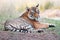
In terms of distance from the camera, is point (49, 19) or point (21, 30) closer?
point (21, 30)

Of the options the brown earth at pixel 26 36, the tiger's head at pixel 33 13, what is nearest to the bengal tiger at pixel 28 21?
the tiger's head at pixel 33 13

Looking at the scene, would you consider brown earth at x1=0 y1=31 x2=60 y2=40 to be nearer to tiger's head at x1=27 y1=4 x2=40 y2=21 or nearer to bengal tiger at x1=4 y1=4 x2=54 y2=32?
bengal tiger at x1=4 y1=4 x2=54 y2=32

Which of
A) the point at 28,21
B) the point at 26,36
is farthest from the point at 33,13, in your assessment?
the point at 26,36

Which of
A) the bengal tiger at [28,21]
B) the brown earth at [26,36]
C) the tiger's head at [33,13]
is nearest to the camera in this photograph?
the brown earth at [26,36]

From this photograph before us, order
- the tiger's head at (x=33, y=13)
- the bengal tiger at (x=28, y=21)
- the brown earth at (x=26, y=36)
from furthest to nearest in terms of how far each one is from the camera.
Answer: the tiger's head at (x=33, y=13) → the bengal tiger at (x=28, y=21) → the brown earth at (x=26, y=36)

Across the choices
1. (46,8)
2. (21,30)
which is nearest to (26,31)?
(21,30)

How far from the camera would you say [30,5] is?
4.02 m

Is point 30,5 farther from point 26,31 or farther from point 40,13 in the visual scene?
point 26,31

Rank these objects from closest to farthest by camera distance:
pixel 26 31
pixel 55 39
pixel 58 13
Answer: pixel 55 39 < pixel 26 31 < pixel 58 13

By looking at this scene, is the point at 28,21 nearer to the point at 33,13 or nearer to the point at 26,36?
the point at 33,13

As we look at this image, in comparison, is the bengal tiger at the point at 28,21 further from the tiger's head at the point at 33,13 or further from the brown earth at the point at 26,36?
the brown earth at the point at 26,36

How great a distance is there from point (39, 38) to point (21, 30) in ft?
1.24

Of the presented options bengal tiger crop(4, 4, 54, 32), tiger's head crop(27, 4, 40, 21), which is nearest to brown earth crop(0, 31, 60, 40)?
bengal tiger crop(4, 4, 54, 32)

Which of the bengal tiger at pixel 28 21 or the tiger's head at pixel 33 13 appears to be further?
the tiger's head at pixel 33 13
